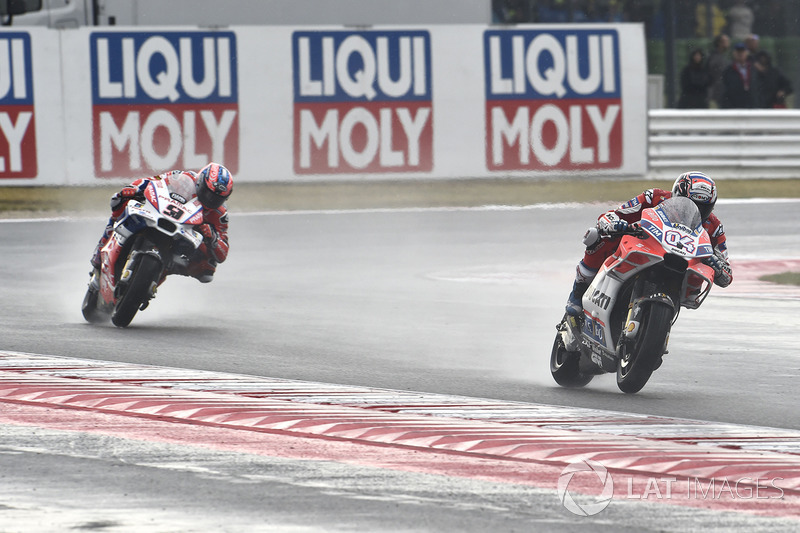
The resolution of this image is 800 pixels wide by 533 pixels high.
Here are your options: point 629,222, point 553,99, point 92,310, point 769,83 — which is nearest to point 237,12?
point 553,99

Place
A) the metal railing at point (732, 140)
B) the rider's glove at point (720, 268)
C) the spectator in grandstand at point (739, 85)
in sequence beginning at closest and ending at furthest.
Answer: the rider's glove at point (720, 268) < the metal railing at point (732, 140) < the spectator in grandstand at point (739, 85)

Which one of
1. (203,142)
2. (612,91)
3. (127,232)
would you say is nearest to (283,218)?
(203,142)

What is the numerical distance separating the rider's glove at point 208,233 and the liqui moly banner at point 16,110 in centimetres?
971

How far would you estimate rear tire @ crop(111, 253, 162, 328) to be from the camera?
10836 millimetres

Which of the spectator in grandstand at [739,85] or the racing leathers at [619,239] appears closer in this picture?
the racing leathers at [619,239]

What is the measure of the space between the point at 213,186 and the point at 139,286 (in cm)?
95

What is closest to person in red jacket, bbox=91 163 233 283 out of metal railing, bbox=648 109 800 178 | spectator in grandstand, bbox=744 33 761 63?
metal railing, bbox=648 109 800 178

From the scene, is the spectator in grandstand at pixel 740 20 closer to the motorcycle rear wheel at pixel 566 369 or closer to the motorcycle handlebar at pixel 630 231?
the motorcycle rear wheel at pixel 566 369

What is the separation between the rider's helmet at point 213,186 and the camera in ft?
36.7

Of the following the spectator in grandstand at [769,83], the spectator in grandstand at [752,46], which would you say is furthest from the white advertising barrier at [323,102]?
the spectator in grandstand at [769,83]

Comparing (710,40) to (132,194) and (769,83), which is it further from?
(132,194)

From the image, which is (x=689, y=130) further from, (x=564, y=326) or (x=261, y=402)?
(x=261, y=402)

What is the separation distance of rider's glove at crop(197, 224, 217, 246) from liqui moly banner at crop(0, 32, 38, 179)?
382 inches

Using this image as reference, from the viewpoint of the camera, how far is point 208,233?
11.3m
